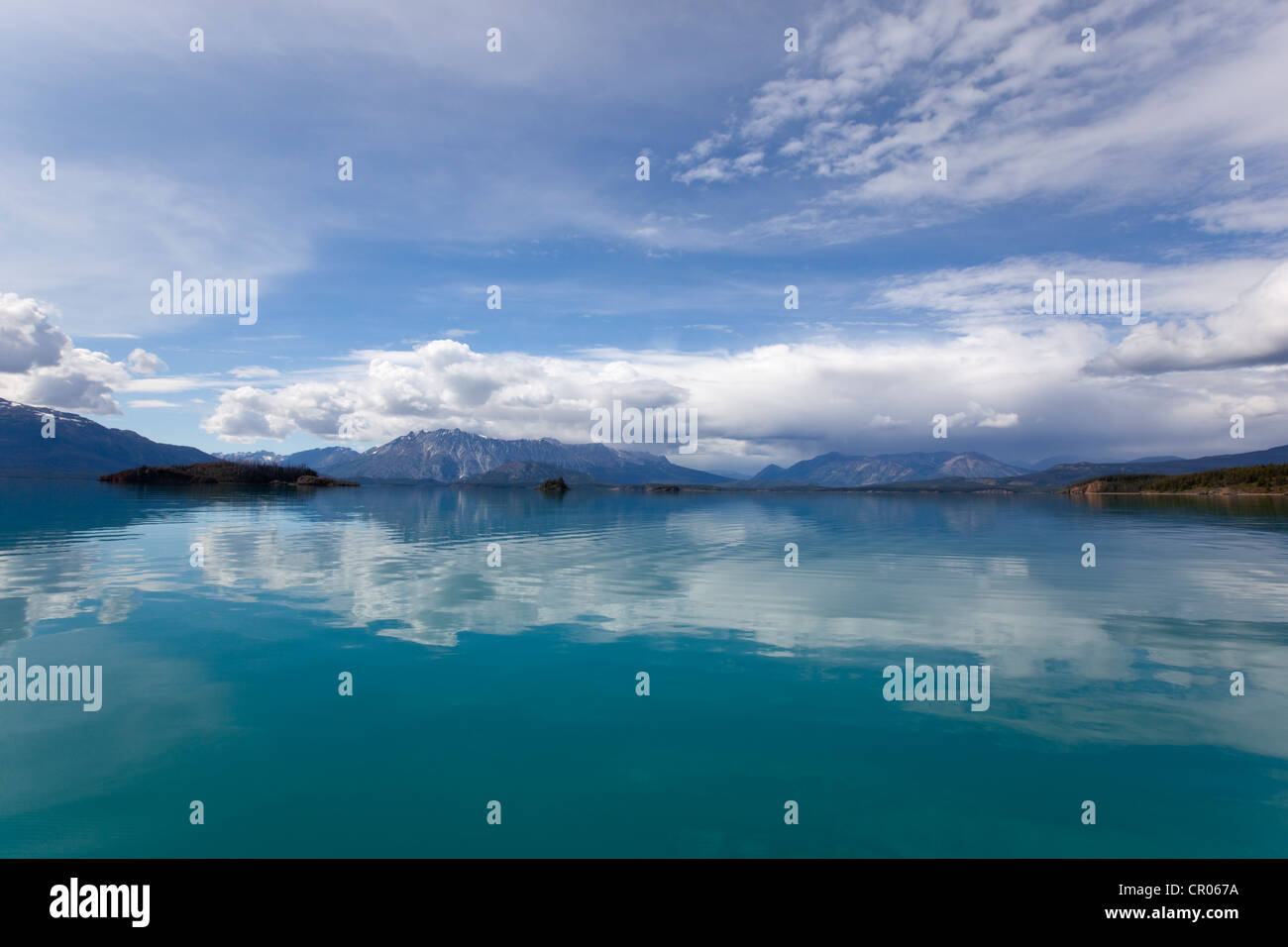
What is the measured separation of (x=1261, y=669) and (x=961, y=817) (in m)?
19.6

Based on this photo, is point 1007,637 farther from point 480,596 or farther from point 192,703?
point 192,703

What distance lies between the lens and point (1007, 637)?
2853 centimetres

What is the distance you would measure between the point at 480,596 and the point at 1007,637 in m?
28.6

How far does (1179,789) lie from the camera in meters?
15.2

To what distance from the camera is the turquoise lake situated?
13.5 meters

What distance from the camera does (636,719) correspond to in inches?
774

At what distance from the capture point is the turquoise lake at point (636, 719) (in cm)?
1347
